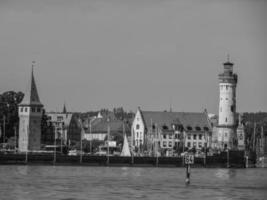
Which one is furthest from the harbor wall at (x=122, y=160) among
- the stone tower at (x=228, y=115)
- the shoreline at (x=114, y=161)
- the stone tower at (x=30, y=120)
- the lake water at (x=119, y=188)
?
the lake water at (x=119, y=188)

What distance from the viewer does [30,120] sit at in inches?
7264

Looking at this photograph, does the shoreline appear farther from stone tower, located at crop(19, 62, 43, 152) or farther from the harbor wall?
stone tower, located at crop(19, 62, 43, 152)

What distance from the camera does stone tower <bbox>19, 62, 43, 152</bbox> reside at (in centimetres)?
18188

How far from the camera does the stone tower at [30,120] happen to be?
182 m

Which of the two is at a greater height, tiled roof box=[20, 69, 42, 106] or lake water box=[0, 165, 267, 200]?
tiled roof box=[20, 69, 42, 106]

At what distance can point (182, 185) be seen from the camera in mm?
103688

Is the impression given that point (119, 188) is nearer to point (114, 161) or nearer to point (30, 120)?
point (114, 161)

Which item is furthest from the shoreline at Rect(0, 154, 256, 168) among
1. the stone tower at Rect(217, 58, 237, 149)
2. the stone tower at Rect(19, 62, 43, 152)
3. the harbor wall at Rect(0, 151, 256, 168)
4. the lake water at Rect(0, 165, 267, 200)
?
the lake water at Rect(0, 165, 267, 200)

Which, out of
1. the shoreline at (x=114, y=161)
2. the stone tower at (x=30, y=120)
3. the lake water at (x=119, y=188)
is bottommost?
the lake water at (x=119, y=188)

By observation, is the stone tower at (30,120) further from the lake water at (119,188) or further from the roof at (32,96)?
the lake water at (119,188)

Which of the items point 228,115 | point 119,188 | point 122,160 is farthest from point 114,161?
point 119,188

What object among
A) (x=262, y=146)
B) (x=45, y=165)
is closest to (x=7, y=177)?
(x=45, y=165)

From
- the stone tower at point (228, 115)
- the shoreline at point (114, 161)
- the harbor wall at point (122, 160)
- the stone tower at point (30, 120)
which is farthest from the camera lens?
the stone tower at point (228, 115)

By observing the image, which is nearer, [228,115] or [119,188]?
[119,188]
